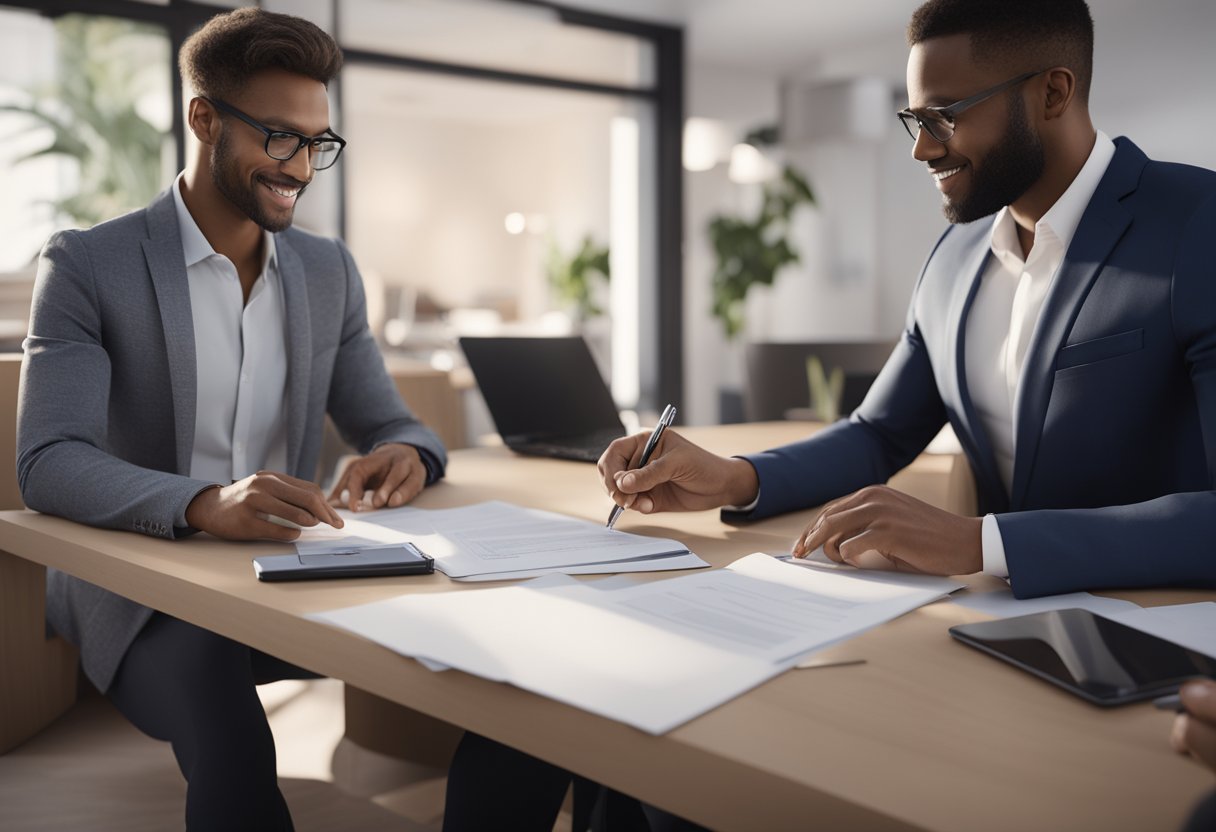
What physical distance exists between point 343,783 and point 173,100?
15.8ft

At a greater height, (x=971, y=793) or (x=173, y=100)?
(x=173, y=100)

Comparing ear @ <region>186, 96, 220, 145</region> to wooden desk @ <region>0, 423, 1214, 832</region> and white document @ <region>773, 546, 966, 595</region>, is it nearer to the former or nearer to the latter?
wooden desk @ <region>0, 423, 1214, 832</region>

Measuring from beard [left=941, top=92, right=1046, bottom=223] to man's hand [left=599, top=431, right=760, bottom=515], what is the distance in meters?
0.46

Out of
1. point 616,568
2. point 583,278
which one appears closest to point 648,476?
point 616,568

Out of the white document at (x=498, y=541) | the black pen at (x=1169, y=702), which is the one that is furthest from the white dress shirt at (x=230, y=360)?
the black pen at (x=1169, y=702)

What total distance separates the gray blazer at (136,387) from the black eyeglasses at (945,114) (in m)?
0.82

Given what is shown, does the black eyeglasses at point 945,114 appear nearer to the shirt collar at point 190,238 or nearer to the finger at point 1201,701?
the finger at point 1201,701

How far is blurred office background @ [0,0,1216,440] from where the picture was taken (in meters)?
5.33

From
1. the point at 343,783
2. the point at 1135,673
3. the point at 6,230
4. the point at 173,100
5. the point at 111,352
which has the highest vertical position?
the point at 173,100

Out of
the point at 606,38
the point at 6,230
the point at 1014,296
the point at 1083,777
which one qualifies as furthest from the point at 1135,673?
the point at 606,38

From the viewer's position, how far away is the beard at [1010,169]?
1.32 metres

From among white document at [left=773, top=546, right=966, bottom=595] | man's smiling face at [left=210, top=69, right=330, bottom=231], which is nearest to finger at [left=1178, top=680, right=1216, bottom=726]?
white document at [left=773, top=546, right=966, bottom=595]

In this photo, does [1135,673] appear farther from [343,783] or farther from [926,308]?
[343,783]

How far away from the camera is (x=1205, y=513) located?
100cm
